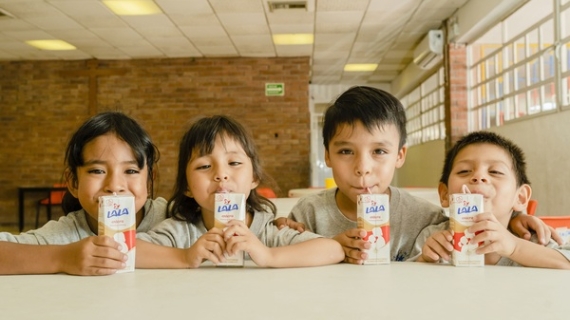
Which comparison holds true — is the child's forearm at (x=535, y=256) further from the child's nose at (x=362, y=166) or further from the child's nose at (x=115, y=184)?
the child's nose at (x=115, y=184)

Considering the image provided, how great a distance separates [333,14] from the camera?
607 cm

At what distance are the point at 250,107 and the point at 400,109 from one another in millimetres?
7031

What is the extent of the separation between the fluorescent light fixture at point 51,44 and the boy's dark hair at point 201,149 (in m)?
7.01

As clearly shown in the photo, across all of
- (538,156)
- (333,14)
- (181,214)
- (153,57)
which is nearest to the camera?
(181,214)

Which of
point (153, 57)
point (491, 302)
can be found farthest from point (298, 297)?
point (153, 57)

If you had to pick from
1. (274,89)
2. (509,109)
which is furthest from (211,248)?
(274,89)

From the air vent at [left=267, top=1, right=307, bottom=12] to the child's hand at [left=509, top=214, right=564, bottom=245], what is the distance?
16.0ft

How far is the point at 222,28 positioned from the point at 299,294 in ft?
20.8

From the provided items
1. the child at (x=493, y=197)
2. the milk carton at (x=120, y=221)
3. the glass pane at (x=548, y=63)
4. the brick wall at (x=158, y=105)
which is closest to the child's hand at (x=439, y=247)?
the child at (x=493, y=197)

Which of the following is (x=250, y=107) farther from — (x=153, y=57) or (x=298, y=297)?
(x=298, y=297)

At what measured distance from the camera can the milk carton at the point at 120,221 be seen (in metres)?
0.95

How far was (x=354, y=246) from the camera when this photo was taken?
1044 mm

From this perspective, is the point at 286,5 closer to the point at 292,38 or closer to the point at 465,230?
the point at 292,38

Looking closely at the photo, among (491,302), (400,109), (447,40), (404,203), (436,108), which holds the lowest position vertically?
(491,302)
